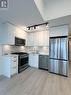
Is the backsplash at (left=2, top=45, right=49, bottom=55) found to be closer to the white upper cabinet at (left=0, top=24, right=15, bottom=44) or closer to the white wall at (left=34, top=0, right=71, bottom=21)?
the white upper cabinet at (left=0, top=24, right=15, bottom=44)

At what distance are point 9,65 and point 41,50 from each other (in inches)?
116

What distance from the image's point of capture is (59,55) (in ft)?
14.6

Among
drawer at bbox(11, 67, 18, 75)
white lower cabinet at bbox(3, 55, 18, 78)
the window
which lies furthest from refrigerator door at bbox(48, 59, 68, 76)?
the window

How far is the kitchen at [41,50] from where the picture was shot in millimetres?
2882

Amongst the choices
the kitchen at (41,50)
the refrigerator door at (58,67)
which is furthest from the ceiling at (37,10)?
the refrigerator door at (58,67)

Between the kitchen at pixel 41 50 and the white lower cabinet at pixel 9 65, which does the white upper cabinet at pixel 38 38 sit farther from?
the white lower cabinet at pixel 9 65

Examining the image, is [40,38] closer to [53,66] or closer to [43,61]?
[43,61]

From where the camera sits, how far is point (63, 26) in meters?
4.38

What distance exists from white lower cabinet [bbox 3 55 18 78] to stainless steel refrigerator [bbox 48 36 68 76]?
6.25 ft

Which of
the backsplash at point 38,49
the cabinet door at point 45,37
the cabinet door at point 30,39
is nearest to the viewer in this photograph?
the cabinet door at point 45,37

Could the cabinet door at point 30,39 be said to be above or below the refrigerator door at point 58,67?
above

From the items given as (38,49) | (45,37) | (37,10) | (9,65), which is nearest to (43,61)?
(38,49)

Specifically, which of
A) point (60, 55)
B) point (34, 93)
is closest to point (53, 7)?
point (60, 55)

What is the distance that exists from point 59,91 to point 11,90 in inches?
61.6
